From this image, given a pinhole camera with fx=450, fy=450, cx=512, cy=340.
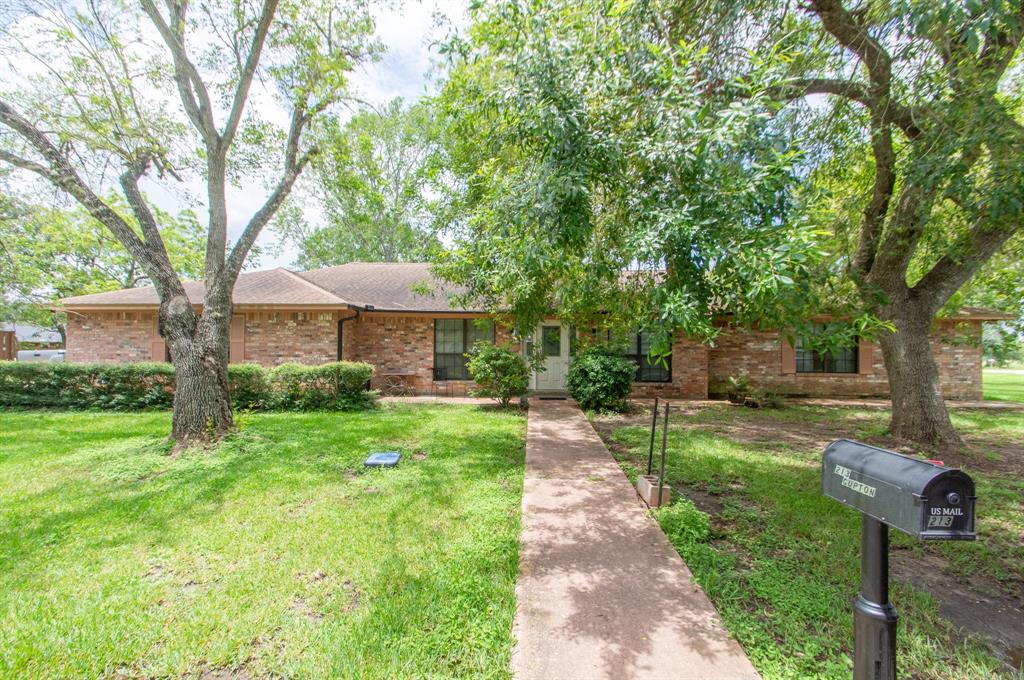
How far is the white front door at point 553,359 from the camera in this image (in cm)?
1312

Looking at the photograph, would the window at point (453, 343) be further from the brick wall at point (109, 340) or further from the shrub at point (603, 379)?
the brick wall at point (109, 340)

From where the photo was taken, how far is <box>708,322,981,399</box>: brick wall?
44.5 ft

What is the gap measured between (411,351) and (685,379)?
7.99 metres

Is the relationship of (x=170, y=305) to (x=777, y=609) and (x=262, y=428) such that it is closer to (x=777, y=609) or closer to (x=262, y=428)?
(x=262, y=428)

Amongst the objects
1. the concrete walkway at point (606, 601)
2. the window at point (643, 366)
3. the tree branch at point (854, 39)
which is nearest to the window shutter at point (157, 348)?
the concrete walkway at point (606, 601)

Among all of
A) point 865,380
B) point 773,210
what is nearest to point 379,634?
point 773,210

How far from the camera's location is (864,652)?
5.43 feet

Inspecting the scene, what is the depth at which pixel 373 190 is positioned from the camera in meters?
10.2

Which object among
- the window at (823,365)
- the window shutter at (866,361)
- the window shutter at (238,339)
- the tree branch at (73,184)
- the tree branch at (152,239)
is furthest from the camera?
the window at (823,365)

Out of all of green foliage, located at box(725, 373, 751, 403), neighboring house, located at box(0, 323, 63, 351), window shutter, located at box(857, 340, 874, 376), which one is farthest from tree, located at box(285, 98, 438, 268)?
neighboring house, located at box(0, 323, 63, 351)

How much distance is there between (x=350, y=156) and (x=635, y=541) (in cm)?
788

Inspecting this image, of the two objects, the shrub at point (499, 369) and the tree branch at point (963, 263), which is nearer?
the tree branch at point (963, 263)

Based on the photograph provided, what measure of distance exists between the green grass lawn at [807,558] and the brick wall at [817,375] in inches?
247

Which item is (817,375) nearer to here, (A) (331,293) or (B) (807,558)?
(B) (807,558)
